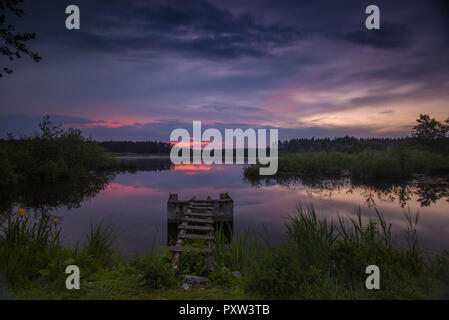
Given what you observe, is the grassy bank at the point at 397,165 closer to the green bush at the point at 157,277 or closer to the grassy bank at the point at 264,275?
the grassy bank at the point at 264,275

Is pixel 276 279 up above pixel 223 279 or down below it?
above

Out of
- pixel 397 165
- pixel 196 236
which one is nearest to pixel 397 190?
pixel 397 165

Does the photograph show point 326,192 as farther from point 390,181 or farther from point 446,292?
point 446,292

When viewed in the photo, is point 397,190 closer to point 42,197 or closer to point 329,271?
point 329,271

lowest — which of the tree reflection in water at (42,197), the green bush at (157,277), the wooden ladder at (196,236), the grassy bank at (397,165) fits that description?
the tree reflection in water at (42,197)

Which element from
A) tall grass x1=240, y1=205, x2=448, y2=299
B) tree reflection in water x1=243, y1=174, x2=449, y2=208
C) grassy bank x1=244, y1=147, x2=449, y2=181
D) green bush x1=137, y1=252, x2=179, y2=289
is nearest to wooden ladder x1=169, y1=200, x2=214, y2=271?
green bush x1=137, y1=252, x2=179, y2=289

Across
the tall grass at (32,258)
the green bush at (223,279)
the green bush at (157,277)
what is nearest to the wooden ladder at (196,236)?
the green bush at (223,279)

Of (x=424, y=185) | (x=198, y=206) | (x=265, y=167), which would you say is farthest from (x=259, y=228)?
(x=265, y=167)

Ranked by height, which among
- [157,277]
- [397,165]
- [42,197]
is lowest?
[42,197]

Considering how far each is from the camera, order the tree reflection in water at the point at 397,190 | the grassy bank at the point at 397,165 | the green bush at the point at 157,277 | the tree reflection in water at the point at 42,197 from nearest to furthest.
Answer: the green bush at the point at 157,277, the tree reflection in water at the point at 42,197, the tree reflection in water at the point at 397,190, the grassy bank at the point at 397,165

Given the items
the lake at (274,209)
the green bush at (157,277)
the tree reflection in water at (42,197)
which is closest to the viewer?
the green bush at (157,277)

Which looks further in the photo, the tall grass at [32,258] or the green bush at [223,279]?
the green bush at [223,279]

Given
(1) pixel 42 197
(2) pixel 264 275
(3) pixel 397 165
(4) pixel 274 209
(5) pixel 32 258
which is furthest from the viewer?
(3) pixel 397 165

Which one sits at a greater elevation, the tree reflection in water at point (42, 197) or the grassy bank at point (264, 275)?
the grassy bank at point (264, 275)
